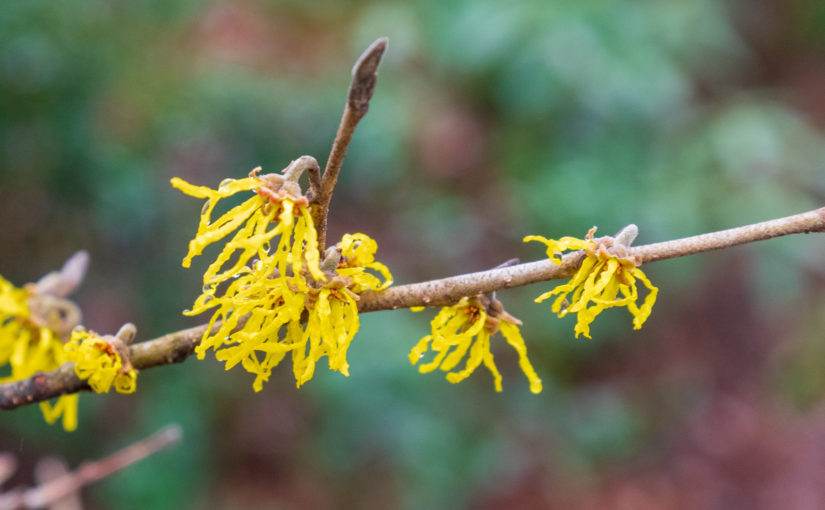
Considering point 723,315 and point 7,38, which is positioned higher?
point 7,38

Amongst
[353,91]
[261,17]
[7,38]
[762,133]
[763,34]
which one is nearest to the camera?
[353,91]

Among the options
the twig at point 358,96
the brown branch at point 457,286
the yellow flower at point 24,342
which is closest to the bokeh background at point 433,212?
the yellow flower at point 24,342

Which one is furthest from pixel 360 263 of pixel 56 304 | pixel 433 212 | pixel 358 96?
pixel 433 212

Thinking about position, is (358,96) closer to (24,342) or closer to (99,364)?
(99,364)

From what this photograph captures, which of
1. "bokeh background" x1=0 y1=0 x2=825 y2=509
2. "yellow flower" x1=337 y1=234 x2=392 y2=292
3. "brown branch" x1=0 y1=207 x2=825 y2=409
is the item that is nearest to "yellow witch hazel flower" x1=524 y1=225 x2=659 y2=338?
"brown branch" x1=0 y1=207 x2=825 y2=409

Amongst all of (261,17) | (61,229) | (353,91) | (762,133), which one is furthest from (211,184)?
(353,91)

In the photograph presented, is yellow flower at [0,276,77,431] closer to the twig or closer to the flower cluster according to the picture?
the flower cluster

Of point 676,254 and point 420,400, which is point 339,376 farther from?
point 676,254
